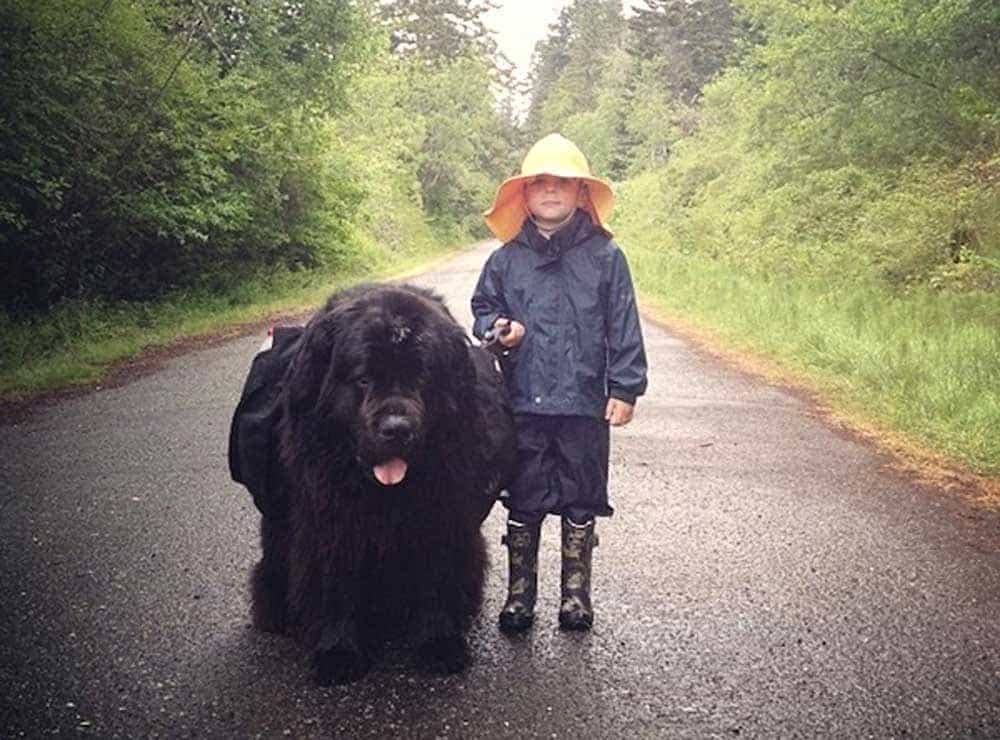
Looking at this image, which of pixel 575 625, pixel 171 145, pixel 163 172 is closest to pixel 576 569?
pixel 575 625

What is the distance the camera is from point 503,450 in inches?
130

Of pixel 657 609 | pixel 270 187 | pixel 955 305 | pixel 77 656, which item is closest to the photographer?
pixel 77 656

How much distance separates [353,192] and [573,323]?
61.1ft

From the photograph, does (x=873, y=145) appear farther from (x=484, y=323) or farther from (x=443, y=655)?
(x=443, y=655)

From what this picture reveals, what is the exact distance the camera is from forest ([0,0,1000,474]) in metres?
9.49

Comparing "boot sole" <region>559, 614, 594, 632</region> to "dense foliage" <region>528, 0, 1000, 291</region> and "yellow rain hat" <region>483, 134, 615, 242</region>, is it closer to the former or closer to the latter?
"yellow rain hat" <region>483, 134, 615, 242</region>

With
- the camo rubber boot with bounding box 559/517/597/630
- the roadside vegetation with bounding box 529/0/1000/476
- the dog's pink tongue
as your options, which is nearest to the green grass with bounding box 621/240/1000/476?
the roadside vegetation with bounding box 529/0/1000/476

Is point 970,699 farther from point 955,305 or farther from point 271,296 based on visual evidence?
point 271,296

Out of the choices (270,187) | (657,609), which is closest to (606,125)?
(270,187)

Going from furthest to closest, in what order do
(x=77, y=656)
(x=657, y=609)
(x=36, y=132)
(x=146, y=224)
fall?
(x=146, y=224) → (x=36, y=132) → (x=657, y=609) → (x=77, y=656)

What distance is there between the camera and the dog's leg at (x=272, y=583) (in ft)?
11.1

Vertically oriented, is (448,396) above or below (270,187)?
below

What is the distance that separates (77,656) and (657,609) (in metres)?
2.42

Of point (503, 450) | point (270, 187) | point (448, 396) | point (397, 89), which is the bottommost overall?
point (503, 450)
